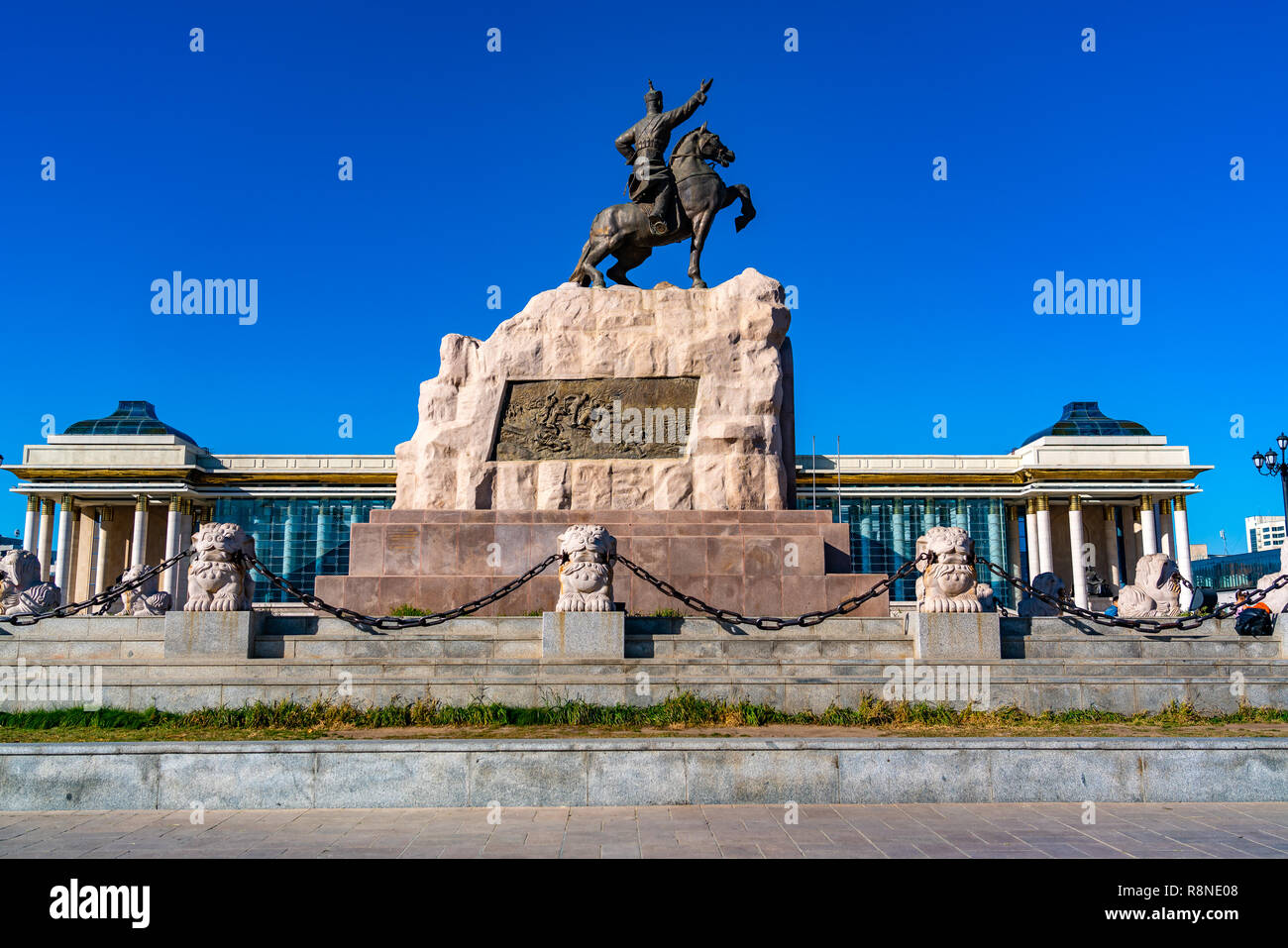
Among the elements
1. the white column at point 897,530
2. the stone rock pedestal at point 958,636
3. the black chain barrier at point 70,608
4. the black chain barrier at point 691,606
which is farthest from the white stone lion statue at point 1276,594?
the white column at point 897,530

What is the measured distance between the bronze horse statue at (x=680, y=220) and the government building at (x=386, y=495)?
38623mm

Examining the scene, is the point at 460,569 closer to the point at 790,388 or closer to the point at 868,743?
the point at 790,388

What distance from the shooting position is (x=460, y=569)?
1437 centimetres

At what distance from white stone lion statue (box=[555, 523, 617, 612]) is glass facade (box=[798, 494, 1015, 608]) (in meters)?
46.8

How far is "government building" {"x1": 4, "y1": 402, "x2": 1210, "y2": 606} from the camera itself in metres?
56.1

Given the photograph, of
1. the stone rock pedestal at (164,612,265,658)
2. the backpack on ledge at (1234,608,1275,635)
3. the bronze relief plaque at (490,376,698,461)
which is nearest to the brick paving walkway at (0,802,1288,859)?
the stone rock pedestal at (164,612,265,658)

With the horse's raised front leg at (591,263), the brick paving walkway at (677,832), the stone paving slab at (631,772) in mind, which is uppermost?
the horse's raised front leg at (591,263)

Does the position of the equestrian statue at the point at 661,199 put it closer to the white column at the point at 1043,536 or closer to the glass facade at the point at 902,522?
the glass facade at the point at 902,522

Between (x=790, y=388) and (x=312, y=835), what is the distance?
11.7 meters

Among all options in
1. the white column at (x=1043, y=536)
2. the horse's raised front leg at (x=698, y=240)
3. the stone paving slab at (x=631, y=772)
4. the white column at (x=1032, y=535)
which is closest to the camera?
the stone paving slab at (x=631, y=772)

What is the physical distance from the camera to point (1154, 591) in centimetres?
1442

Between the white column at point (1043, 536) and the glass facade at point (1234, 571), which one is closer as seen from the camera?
the white column at point (1043, 536)

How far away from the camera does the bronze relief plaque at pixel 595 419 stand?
624 inches

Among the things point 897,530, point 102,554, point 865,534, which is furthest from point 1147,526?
point 102,554
